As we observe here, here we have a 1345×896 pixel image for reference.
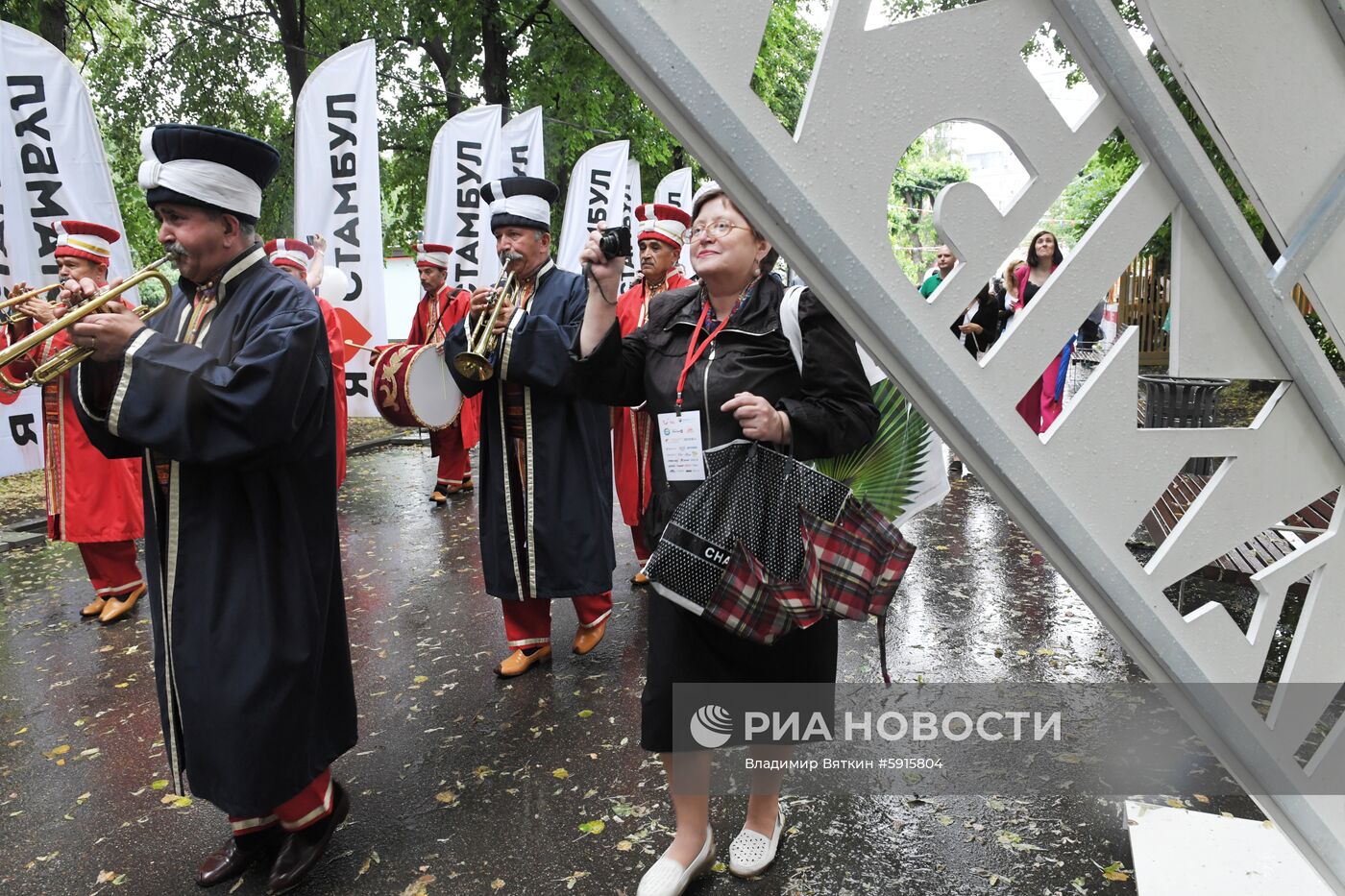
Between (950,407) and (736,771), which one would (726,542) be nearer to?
(950,407)

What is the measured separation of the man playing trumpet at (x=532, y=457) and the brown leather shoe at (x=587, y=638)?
0.38m

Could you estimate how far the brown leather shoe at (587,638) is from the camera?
4730 mm

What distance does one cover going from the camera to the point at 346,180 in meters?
8.34

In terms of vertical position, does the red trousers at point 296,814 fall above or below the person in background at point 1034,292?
below

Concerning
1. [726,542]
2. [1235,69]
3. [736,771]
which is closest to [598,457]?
[736,771]

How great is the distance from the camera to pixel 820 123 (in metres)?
0.97

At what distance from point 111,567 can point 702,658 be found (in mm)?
4678

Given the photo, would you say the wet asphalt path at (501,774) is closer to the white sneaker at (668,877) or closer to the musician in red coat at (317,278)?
the white sneaker at (668,877)

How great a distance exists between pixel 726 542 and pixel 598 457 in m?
2.28

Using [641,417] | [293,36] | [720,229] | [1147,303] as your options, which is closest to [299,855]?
[720,229]

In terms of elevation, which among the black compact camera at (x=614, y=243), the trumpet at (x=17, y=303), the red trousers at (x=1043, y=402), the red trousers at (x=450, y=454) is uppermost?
the black compact camera at (x=614, y=243)

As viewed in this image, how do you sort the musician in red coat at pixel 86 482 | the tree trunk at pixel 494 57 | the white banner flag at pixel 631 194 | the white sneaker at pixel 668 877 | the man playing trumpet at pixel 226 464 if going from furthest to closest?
1. the tree trunk at pixel 494 57
2. the white banner flag at pixel 631 194
3. the musician in red coat at pixel 86 482
4. the white sneaker at pixel 668 877
5. the man playing trumpet at pixel 226 464

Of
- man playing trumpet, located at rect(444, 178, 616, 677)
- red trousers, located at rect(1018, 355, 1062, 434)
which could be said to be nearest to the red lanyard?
man playing trumpet, located at rect(444, 178, 616, 677)

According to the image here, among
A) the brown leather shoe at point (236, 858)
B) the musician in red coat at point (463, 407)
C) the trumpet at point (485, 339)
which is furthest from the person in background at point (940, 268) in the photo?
the brown leather shoe at point (236, 858)
